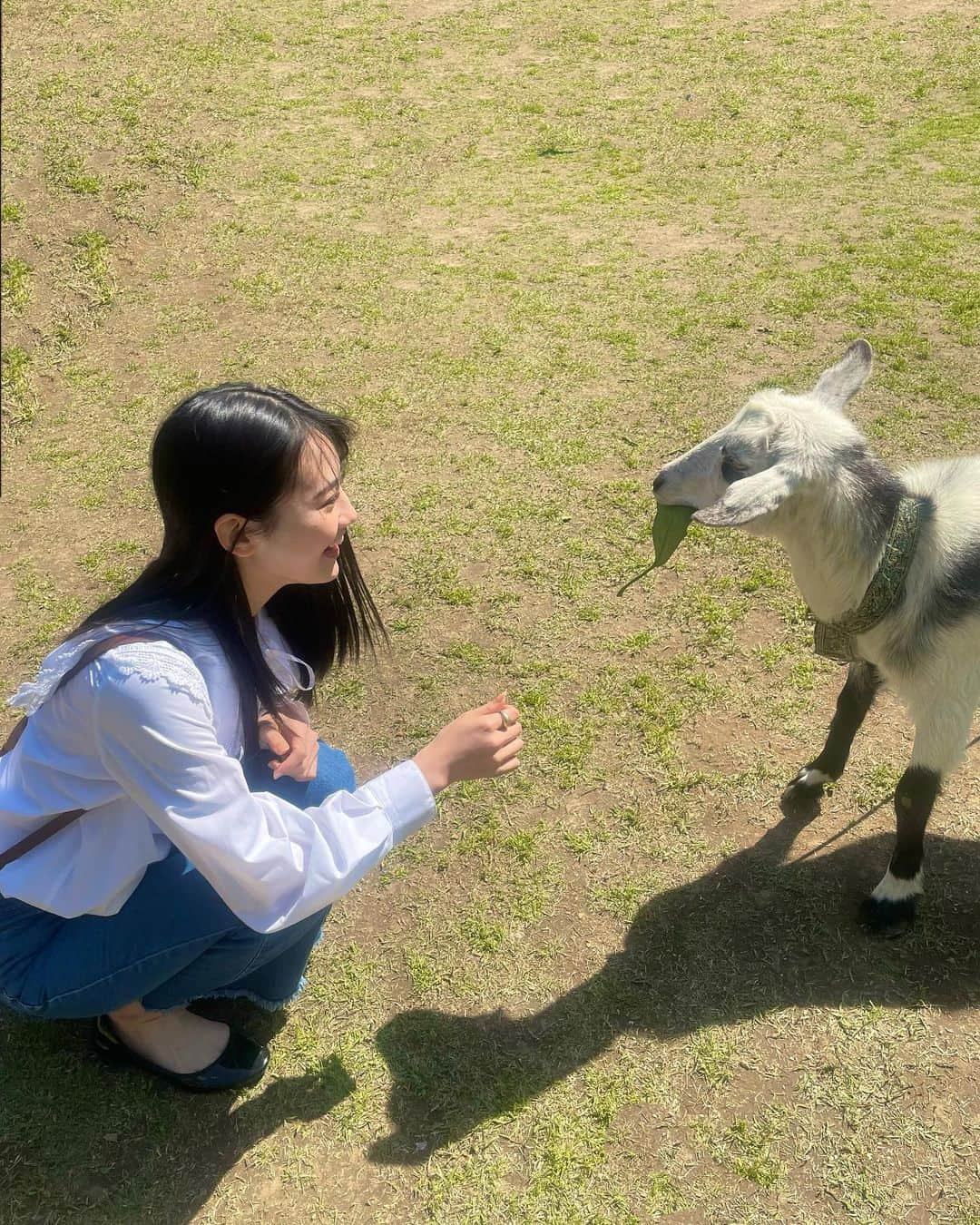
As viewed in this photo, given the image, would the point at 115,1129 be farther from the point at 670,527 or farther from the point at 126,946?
the point at 670,527

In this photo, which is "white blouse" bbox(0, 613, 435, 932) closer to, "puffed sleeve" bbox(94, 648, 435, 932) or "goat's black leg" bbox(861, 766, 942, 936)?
"puffed sleeve" bbox(94, 648, 435, 932)

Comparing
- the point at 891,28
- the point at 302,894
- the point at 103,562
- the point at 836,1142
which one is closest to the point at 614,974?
the point at 836,1142

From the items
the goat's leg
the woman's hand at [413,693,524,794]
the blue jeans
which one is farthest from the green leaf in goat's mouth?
the blue jeans

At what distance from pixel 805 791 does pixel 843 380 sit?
1364 millimetres

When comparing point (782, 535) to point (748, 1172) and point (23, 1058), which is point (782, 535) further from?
point (23, 1058)

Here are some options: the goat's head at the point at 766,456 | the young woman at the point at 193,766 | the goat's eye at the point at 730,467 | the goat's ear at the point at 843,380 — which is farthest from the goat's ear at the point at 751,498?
the young woman at the point at 193,766

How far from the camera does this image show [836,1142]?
8.43 ft

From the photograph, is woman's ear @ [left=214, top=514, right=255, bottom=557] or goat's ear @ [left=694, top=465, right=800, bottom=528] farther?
goat's ear @ [left=694, top=465, right=800, bottom=528]

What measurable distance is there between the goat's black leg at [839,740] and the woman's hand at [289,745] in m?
1.72

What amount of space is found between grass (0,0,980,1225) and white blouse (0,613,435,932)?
88 cm

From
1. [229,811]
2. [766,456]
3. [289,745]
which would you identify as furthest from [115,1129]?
[766,456]

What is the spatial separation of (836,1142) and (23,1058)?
2.15 m

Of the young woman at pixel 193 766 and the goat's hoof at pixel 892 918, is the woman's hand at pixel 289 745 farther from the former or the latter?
the goat's hoof at pixel 892 918

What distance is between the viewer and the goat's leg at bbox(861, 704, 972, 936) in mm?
2932
